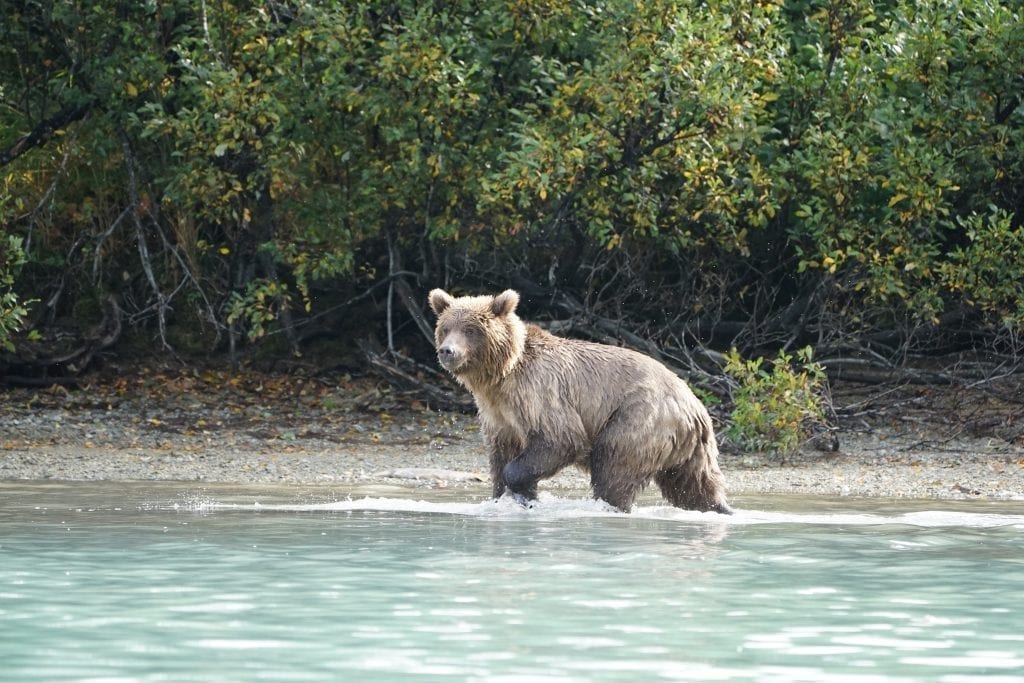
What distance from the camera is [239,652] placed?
18.1 feet

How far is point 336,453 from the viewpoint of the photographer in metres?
13.7

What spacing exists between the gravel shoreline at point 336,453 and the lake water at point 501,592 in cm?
184

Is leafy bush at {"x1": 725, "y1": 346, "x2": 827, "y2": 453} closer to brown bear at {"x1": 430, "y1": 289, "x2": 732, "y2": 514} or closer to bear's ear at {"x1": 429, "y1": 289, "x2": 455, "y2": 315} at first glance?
brown bear at {"x1": 430, "y1": 289, "x2": 732, "y2": 514}

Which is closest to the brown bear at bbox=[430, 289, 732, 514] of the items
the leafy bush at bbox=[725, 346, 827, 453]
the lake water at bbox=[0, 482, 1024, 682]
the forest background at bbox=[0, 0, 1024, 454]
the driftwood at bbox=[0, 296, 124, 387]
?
the lake water at bbox=[0, 482, 1024, 682]

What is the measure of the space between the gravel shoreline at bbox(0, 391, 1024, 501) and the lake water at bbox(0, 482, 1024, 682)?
1.84 m

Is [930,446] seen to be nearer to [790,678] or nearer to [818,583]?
[818,583]

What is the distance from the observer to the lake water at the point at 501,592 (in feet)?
17.8

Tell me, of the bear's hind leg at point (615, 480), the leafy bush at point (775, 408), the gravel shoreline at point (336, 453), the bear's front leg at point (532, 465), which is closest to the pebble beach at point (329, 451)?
the gravel shoreline at point (336, 453)

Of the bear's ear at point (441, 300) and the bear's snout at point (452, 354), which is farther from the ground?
the bear's ear at point (441, 300)

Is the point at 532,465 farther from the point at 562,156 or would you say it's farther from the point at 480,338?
the point at 562,156

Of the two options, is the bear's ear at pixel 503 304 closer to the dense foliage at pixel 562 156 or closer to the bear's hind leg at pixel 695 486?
the bear's hind leg at pixel 695 486

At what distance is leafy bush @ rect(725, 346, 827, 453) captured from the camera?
42.5ft

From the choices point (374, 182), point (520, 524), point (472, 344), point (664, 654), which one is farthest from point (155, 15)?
point (664, 654)

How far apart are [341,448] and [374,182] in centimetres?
237
